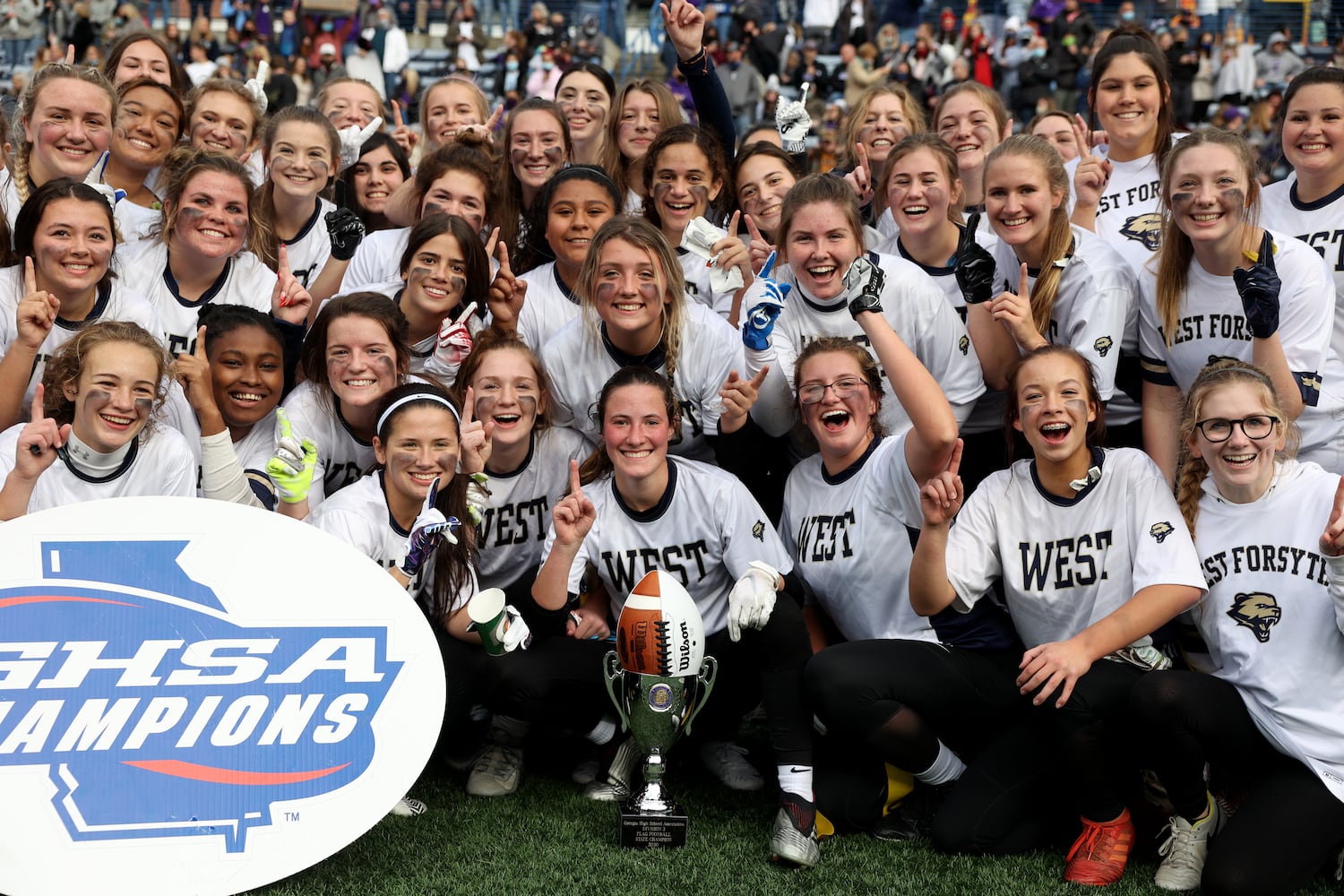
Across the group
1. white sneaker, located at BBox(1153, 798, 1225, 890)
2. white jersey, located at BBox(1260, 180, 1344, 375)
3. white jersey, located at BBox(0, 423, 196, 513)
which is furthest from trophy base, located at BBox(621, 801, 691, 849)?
white jersey, located at BBox(1260, 180, 1344, 375)

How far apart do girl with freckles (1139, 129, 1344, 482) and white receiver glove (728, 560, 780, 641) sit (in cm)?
145

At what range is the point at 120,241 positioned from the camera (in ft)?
16.0

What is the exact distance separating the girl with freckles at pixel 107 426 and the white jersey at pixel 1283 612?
312cm

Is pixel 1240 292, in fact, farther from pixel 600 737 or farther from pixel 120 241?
pixel 120 241

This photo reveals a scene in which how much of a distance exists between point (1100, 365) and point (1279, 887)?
→ 174 centimetres

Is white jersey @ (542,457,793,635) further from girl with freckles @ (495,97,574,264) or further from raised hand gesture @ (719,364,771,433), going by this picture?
girl with freckles @ (495,97,574,264)

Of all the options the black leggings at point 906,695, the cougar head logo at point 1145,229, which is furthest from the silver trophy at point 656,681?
the cougar head logo at point 1145,229

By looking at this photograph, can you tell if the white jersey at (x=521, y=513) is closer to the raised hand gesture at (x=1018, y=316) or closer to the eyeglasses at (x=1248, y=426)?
the raised hand gesture at (x=1018, y=316)

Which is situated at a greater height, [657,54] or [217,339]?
[657,54]

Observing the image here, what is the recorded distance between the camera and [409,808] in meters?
3.90

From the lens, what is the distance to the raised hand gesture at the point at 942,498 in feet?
11.7

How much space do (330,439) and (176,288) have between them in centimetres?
93

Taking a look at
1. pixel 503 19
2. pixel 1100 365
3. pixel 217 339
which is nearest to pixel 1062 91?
pixel 503 19

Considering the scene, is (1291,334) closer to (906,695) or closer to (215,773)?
(906,695)
